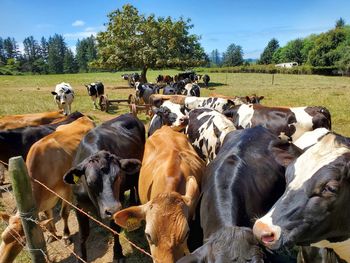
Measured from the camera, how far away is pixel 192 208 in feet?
11.1

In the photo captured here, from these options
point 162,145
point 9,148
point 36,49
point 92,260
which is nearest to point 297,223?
point 162,145

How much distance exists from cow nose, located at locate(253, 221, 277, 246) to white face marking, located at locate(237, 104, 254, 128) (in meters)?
5.63

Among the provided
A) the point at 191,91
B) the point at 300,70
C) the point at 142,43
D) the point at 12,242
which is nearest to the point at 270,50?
the point at 300,70

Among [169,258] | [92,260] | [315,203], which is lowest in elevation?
[92,260]

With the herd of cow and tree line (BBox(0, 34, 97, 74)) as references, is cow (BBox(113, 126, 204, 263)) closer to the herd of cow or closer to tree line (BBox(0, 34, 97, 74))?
the herd of cow

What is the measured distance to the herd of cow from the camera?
2.29 metres

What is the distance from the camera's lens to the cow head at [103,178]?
3.63 metres

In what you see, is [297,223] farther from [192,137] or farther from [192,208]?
[192,137]

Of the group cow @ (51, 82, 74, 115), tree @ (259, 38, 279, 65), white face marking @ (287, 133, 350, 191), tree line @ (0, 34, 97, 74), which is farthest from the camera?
tree @ (259, 38, 279, 65)

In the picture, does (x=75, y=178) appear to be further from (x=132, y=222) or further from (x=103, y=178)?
(x=132, y=222)

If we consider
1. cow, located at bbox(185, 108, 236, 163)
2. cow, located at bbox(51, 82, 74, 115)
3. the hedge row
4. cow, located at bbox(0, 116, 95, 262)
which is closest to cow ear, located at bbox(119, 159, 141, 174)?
cow, located at bbox(0, 116, 95, 262)

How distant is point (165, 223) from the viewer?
2.94m

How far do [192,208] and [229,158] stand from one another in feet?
2.83

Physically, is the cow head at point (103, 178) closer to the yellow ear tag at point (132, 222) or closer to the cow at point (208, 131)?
the yellow ear tag at point (132, 222)
